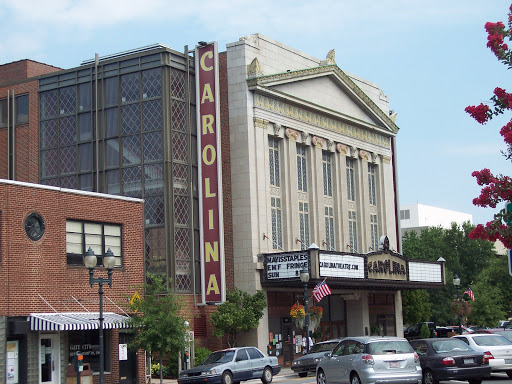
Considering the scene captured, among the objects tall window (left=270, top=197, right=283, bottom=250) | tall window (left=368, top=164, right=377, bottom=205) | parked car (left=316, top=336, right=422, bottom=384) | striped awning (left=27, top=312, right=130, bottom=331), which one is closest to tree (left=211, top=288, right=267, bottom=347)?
tall window (left=270, top=197, right=283, bottom=250)

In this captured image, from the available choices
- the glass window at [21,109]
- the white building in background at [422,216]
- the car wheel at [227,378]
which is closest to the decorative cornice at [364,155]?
the glass window at [21,109]

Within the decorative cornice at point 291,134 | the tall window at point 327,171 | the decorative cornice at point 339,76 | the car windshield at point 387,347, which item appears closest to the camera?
the car windshield at point 387,347

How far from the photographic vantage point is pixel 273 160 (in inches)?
1882

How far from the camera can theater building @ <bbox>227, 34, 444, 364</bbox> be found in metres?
44.9

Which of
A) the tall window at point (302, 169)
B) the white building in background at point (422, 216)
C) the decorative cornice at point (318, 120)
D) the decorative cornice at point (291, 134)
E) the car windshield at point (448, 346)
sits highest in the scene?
the white building in background at point (422, 216)

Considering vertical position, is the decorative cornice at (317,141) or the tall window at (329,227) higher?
the decorative cornice at (317,141)

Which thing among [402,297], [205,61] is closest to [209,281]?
[205,61]

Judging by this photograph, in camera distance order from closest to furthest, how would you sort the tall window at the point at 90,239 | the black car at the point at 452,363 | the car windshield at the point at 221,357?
the black car at the point at 452,363 < the car windshield at the point at 221,357 < the tall window at the point at 90,239

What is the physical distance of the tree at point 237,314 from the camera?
137 feet

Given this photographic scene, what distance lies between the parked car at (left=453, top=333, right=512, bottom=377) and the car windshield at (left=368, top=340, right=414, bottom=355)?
508 centimetres

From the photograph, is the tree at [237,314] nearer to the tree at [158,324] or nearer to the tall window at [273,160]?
the tall window at [273,160]

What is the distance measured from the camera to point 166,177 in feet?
140

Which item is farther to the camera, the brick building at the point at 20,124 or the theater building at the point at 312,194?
the brick building at the point at 20,124

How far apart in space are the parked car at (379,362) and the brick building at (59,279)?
443 inches
